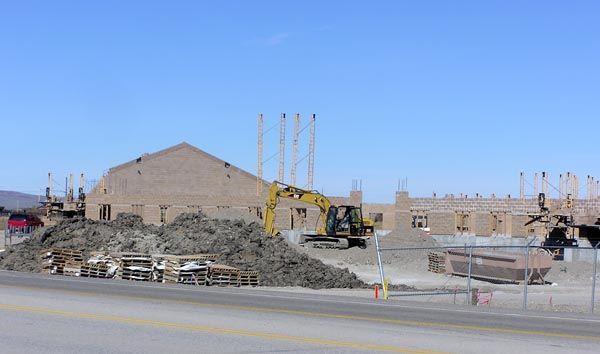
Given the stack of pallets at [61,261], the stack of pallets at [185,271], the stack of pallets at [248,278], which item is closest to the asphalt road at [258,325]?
the stack of pallets at [185,271]

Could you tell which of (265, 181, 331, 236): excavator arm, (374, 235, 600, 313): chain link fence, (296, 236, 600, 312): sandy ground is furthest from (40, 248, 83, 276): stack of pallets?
(265, 181, 331, 236): excavator arm

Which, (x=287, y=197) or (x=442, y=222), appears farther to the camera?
(x=442, y=222)

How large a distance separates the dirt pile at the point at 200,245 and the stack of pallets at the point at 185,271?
10.0 ft

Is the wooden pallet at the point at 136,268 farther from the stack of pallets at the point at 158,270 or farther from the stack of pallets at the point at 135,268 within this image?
the stack of pallets at the point at 158,270

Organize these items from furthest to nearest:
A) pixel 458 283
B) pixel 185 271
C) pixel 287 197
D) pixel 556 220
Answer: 1. pixel 556 220
2. pixel 287 197
3. pixel 458 283
4. pixel 185 271

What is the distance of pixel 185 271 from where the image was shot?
2942 cm

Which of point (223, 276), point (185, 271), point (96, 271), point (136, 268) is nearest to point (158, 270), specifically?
point (136, 268)

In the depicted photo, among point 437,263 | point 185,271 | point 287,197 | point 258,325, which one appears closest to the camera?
point 258,325

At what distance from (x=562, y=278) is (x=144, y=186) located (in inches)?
1844

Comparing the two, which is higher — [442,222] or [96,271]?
[442,222]

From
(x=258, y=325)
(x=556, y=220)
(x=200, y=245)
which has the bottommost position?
(x=258, y=325)

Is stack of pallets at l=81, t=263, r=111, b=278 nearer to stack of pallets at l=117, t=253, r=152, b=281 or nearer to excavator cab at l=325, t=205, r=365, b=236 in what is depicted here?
stack of pallets at l=117, t=253, r=152, b=281

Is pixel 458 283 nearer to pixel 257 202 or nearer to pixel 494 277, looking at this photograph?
pixel 494 277

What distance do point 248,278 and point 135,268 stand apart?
4007mm
